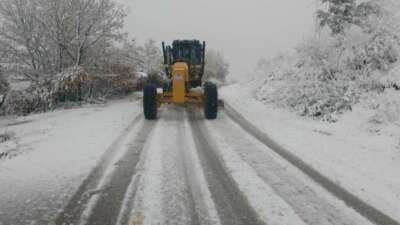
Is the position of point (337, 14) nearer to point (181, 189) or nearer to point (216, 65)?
point (181, 189)

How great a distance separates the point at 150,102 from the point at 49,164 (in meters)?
5.22

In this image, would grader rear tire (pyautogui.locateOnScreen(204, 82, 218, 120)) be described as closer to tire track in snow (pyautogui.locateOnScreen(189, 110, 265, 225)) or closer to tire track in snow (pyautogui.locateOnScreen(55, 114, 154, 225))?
tire track in snow (pyautogui.locateOnScreen(189, 110, 265, 225))

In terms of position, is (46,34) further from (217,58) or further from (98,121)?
(217,58)

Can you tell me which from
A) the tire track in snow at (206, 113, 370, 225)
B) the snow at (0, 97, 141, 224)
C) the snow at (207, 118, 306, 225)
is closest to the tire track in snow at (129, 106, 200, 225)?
the snow at (207, 118, 306, 225)

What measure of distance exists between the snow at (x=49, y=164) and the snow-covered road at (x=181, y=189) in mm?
28

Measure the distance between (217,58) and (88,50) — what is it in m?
48.2

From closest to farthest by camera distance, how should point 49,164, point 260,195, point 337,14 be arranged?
1. point 260,195
2. point 49,164
3. point 337,14

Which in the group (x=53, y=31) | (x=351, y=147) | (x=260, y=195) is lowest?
(x=260, y=195)

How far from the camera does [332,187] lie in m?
5.98

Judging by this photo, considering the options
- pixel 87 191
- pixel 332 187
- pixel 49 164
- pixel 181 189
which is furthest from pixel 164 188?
pixel 332 187

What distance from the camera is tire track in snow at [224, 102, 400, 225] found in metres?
4.91

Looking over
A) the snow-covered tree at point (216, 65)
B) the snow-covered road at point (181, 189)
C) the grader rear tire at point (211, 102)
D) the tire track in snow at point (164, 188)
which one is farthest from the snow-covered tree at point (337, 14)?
the snow-covered tree at point (216, 65)

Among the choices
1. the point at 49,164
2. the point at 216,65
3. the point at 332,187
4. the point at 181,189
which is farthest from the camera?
the point at 216,65

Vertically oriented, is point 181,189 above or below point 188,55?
below
